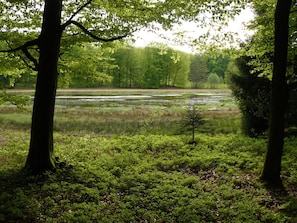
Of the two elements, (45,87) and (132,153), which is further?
(132,153)

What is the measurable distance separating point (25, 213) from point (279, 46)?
7.55 m

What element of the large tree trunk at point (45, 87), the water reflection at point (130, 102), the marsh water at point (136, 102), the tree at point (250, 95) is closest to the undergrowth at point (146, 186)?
the large tree trunk at point (45, 87)

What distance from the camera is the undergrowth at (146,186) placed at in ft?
20.9

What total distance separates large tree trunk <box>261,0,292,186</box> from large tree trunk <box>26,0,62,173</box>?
6276 mm

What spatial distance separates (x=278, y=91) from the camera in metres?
7.78

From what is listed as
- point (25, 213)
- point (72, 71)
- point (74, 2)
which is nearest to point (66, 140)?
point (72, 71)

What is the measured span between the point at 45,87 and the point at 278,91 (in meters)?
6.68

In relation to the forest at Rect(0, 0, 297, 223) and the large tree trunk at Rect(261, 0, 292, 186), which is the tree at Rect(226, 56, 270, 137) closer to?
the forest at Rect(0, 0, 297, 223)

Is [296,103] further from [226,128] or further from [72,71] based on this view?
[72,71]

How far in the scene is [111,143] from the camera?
13.7m

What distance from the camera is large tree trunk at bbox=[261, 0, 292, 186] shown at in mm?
7641

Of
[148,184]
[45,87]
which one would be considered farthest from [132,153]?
[45,87]

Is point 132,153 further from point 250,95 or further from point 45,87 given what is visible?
point 250,95

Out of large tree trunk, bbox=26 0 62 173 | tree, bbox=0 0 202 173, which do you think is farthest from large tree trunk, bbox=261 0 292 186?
large tree trunk, bbox=26 0 62 173
